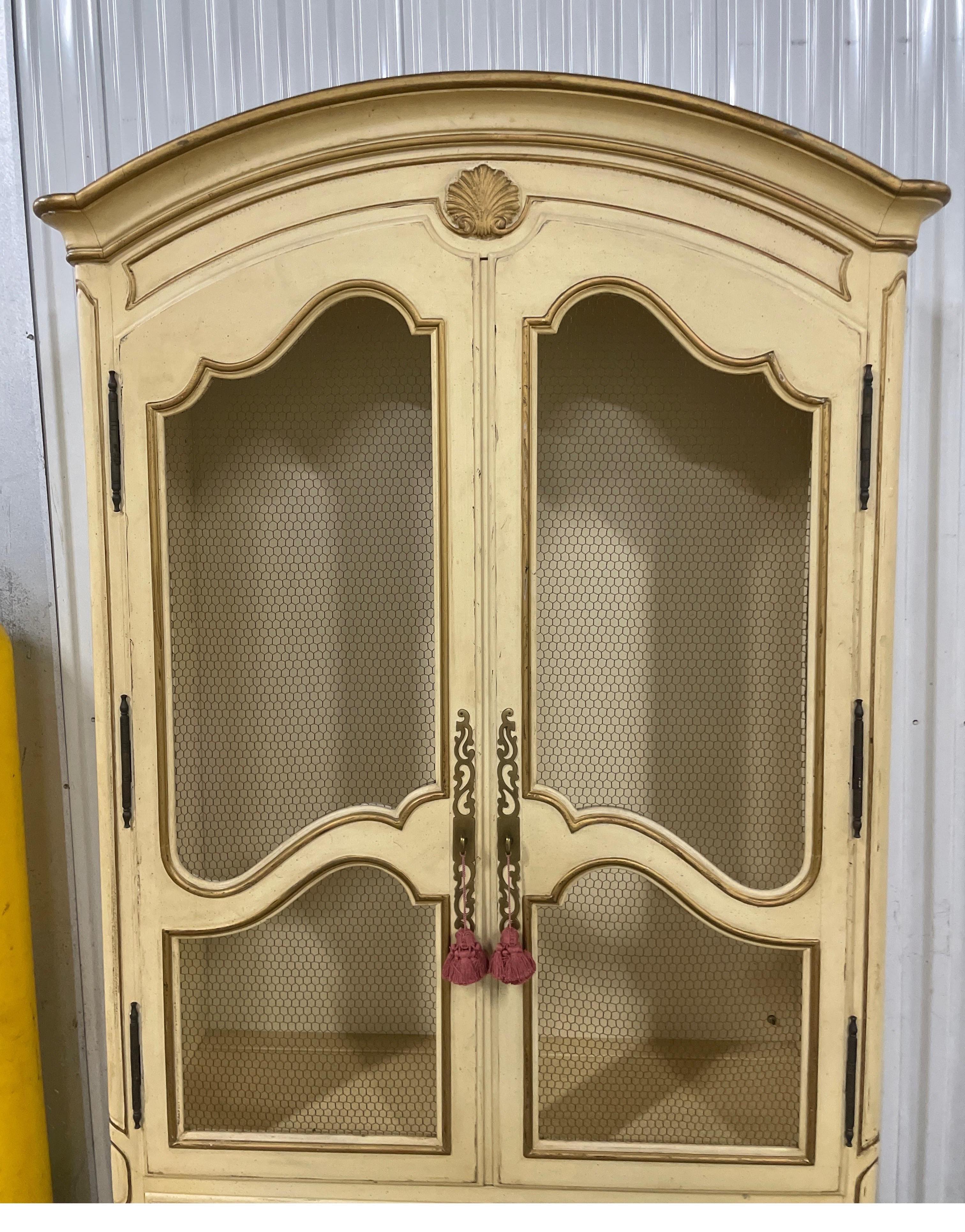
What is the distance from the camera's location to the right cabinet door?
3.01 feet

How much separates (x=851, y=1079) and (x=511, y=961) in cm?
39

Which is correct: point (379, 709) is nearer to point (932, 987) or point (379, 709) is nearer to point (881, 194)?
point (881, 194)

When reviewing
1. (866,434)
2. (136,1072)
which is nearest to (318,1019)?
(136,1072)

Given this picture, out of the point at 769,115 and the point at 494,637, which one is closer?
the point at 494,637

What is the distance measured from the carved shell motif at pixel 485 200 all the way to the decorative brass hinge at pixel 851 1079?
0.93 m

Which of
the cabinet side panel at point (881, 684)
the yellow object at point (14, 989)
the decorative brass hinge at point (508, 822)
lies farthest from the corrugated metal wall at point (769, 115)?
the decorative brass hinge at point (508, 822)

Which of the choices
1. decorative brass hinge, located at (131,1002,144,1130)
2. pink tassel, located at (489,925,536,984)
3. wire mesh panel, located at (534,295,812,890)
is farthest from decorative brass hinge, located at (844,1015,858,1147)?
decorative brass hinge, located at (131,1002,144,1130)

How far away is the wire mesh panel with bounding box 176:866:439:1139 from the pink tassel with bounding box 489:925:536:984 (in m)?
0.09

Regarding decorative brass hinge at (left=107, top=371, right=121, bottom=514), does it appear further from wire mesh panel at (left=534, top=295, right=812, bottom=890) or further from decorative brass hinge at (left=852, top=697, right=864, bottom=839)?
decorative brass hinge at (left=852, top=697, right=864, bottom=839)

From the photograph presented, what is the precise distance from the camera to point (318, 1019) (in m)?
1.04

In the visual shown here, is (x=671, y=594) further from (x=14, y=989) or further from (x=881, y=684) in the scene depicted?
(x=14, y=989)

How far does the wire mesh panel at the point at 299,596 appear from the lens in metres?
0.97

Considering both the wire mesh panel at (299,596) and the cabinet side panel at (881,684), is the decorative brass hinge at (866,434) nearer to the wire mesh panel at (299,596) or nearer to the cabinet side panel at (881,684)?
the cabinet side panel at (881,684)

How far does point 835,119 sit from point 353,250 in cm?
80
